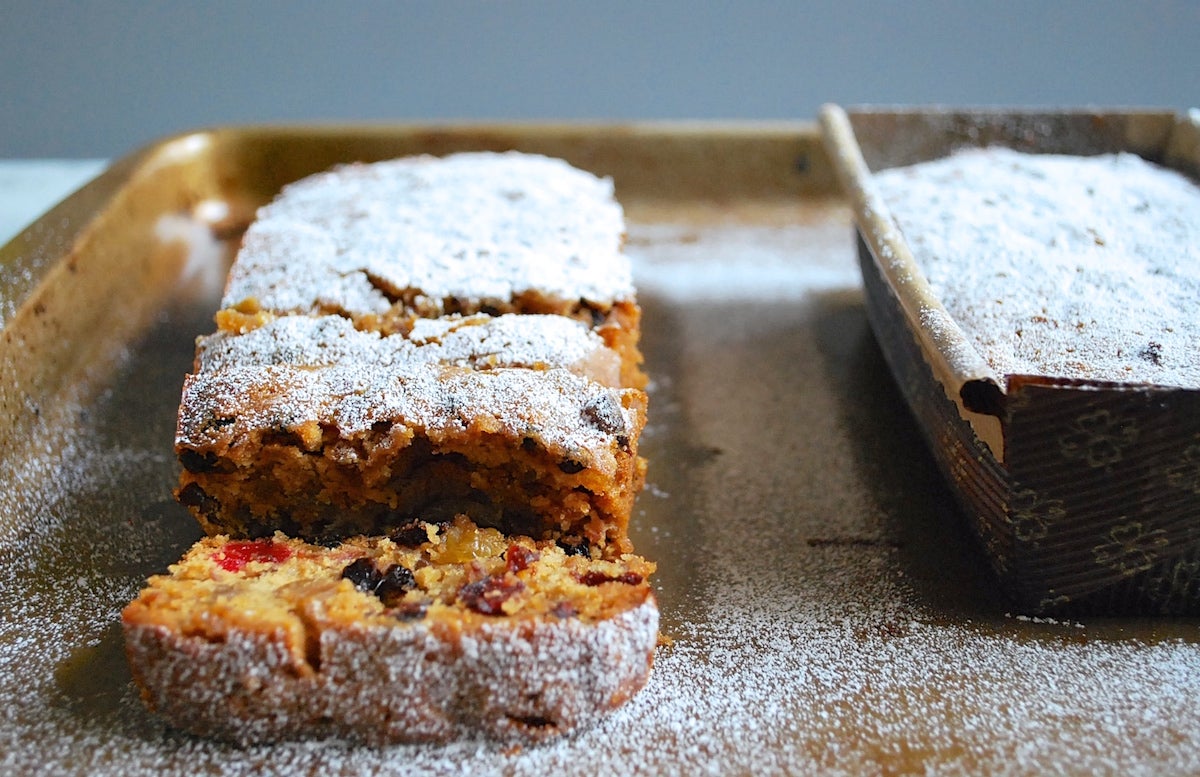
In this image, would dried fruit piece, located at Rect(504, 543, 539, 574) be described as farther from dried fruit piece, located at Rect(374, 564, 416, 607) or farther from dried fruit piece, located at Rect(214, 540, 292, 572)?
dried fruit piece, located at Rect(214, 540, 292, 572)

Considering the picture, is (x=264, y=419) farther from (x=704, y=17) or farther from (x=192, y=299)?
(x=704, y=17)

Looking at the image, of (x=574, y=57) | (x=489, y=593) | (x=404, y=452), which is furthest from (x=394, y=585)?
(x=574, y=57)

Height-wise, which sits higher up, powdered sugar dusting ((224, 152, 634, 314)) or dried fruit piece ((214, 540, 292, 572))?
powdered sugar dusting ((224, 152, 634, 314))

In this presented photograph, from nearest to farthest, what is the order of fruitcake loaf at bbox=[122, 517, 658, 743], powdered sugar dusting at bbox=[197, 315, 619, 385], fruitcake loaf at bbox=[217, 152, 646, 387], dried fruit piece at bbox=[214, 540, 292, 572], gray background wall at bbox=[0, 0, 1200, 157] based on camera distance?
fruitcake loaf at bbox=[122, 517, 658, 743] < dried fruit piece at bbox=[214, 540, 292, 572] < powdered sugar dusting at bbox=[197, 315, 619, 385] < fruitcake loaf at bbox=[217, 152, 646, 387] < gray background wall at bbox=[0, 0, 1200, 157]

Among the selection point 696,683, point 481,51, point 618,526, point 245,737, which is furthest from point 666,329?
point 481,51

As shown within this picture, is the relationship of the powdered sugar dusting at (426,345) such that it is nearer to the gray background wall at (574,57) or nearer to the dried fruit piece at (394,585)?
the dried fruit piece at (394,585)

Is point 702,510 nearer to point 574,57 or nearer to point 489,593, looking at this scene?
point 489,593

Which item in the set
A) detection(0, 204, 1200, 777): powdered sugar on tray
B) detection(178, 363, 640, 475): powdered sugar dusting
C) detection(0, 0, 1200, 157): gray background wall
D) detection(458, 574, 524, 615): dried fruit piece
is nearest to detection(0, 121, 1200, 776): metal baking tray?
detection(0, 204, 1200, 777): powdered sugar on tray

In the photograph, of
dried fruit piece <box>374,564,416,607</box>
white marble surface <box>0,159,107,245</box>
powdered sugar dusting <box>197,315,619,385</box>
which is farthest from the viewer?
white marble surface <box>0,159,107,245</box>
